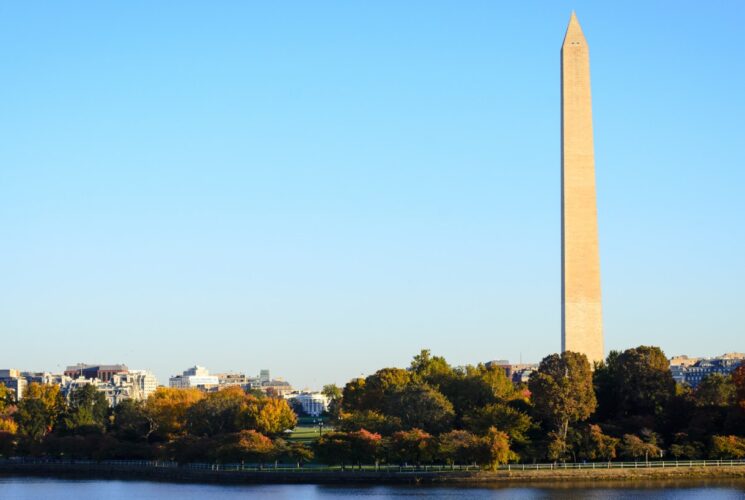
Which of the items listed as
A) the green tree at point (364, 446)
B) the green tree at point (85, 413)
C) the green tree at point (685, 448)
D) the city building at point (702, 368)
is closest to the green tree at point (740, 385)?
the green tree at point (685, 448)

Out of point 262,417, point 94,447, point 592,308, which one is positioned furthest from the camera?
point 94,447

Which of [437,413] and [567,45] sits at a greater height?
[567,45]

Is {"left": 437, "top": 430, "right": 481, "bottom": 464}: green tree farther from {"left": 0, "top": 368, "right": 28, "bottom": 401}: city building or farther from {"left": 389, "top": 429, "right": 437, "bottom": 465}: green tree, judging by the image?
{"left": 0, "top": 368, "right": 28, "bottom": 401}: city building

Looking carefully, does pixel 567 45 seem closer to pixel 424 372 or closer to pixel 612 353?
pixel 612 353

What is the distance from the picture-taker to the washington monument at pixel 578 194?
231 feet

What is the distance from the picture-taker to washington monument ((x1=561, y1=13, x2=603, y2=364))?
7038cm

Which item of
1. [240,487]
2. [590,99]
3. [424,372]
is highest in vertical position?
[590,99]

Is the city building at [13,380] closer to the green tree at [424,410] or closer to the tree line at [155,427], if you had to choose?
the tree line at [155,427]

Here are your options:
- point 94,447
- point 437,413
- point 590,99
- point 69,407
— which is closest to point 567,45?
point 590,99

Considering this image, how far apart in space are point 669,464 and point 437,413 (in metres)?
12.5

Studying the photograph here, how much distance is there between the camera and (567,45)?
7119 centimetres

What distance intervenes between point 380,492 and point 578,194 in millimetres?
21472

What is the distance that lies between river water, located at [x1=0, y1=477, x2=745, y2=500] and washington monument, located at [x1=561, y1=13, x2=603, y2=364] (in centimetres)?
1256

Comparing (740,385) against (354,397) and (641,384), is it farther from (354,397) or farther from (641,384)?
(354,397)
